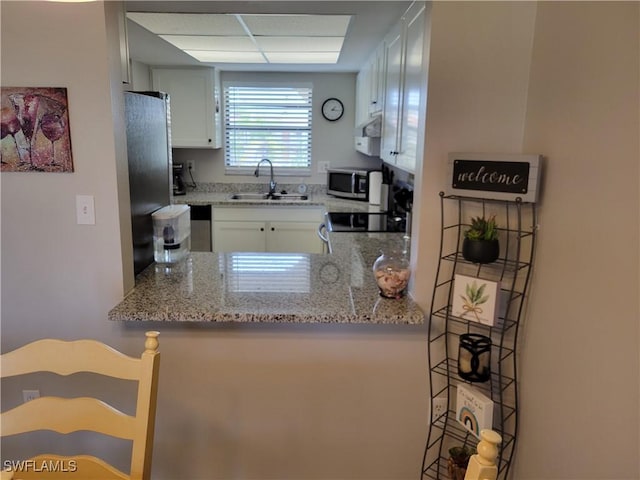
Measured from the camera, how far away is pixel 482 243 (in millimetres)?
1490

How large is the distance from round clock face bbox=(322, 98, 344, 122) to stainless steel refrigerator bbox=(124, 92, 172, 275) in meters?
2.76

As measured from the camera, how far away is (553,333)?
4.67 ft

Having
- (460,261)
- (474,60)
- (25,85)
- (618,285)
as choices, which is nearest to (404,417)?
(460,261)

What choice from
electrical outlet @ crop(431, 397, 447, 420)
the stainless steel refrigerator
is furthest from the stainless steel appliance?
electrical outlet @ crop(431, 397, 447, 420)

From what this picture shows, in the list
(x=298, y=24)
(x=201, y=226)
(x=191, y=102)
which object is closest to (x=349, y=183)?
(x=201, y=226)

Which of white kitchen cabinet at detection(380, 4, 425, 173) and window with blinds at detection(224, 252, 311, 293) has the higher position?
white kitchen cabinet at detection(380, 4, 425, 173)

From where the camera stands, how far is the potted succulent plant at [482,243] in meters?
1.49

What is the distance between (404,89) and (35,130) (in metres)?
1.68

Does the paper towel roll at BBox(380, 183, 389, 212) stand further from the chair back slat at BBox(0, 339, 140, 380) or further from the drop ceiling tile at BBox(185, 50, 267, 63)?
the chair back slat at BBox(0, 339, 140, 380)

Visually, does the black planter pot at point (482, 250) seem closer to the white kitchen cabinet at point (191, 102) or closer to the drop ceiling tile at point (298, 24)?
the drop ceiling tile at point (298, 24)

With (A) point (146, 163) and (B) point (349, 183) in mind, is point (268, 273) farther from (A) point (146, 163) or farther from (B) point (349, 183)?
(B) point (349, 183)

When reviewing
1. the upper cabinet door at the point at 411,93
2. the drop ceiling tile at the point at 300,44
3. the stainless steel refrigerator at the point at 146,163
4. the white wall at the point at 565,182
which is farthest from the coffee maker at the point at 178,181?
the white wall at the point at 565,182

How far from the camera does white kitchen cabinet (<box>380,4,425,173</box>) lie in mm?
2023

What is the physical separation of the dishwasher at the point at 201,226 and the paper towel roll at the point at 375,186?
157 cm
